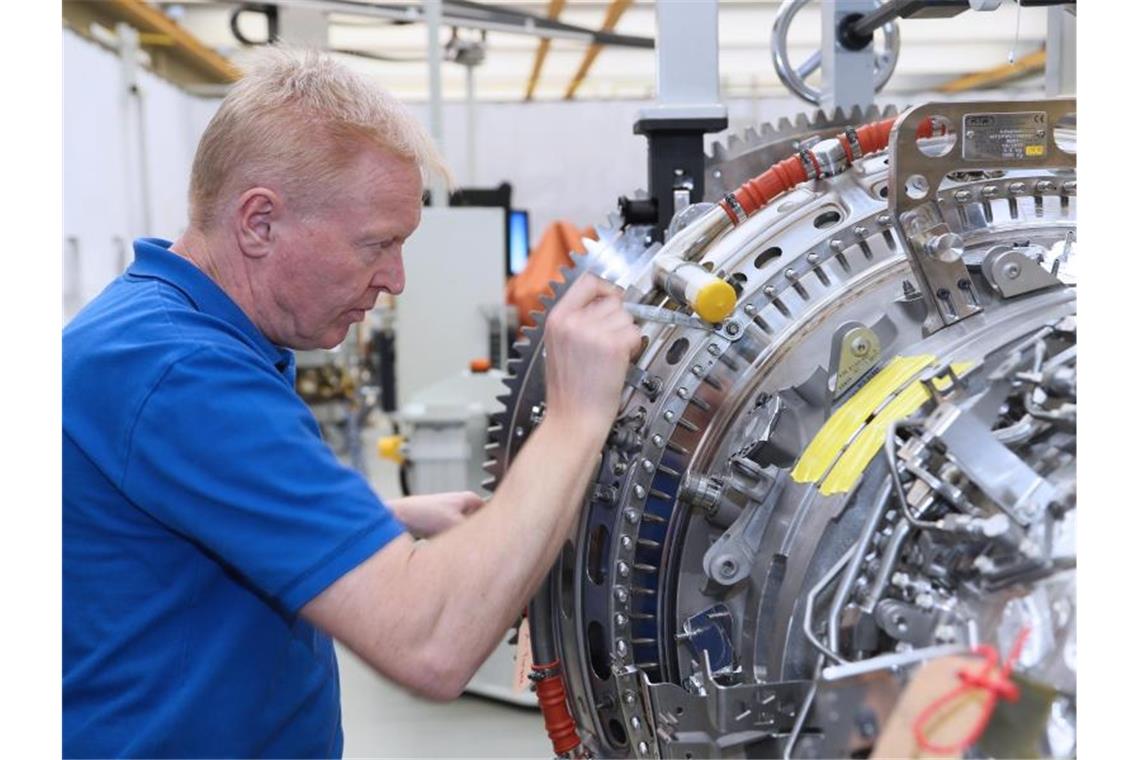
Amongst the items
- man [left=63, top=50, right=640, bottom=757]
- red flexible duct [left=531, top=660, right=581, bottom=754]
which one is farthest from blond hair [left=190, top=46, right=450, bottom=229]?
red flexible duct [left=531, top=660, right=581, bottom=754]

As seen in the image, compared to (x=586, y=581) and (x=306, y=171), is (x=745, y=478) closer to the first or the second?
(x=586, y=581)

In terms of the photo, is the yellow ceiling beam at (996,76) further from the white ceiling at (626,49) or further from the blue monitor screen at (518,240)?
the blue monitor screen at (518,240)

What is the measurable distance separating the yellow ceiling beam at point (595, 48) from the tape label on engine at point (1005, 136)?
14.2 ft

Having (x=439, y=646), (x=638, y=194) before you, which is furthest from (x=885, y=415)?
(x=638, y=194)

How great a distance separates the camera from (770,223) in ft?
3.79

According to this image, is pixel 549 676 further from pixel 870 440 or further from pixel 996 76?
pixel 996 76

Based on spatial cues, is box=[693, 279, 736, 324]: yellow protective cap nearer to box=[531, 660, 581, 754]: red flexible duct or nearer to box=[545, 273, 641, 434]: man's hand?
box=[545, 273, 641, 434]: man's hand

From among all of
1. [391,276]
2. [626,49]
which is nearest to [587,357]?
[391,276]

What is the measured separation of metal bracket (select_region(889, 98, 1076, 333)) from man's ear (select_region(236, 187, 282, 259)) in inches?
20.9

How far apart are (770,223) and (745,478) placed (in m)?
0.28

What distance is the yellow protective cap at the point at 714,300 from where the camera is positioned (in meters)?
0.99

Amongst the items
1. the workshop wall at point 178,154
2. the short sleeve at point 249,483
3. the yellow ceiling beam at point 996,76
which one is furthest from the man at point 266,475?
the yellow ceiling beam at point 996,76

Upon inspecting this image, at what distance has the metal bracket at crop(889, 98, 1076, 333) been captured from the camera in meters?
0.95

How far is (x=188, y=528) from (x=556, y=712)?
47cm
